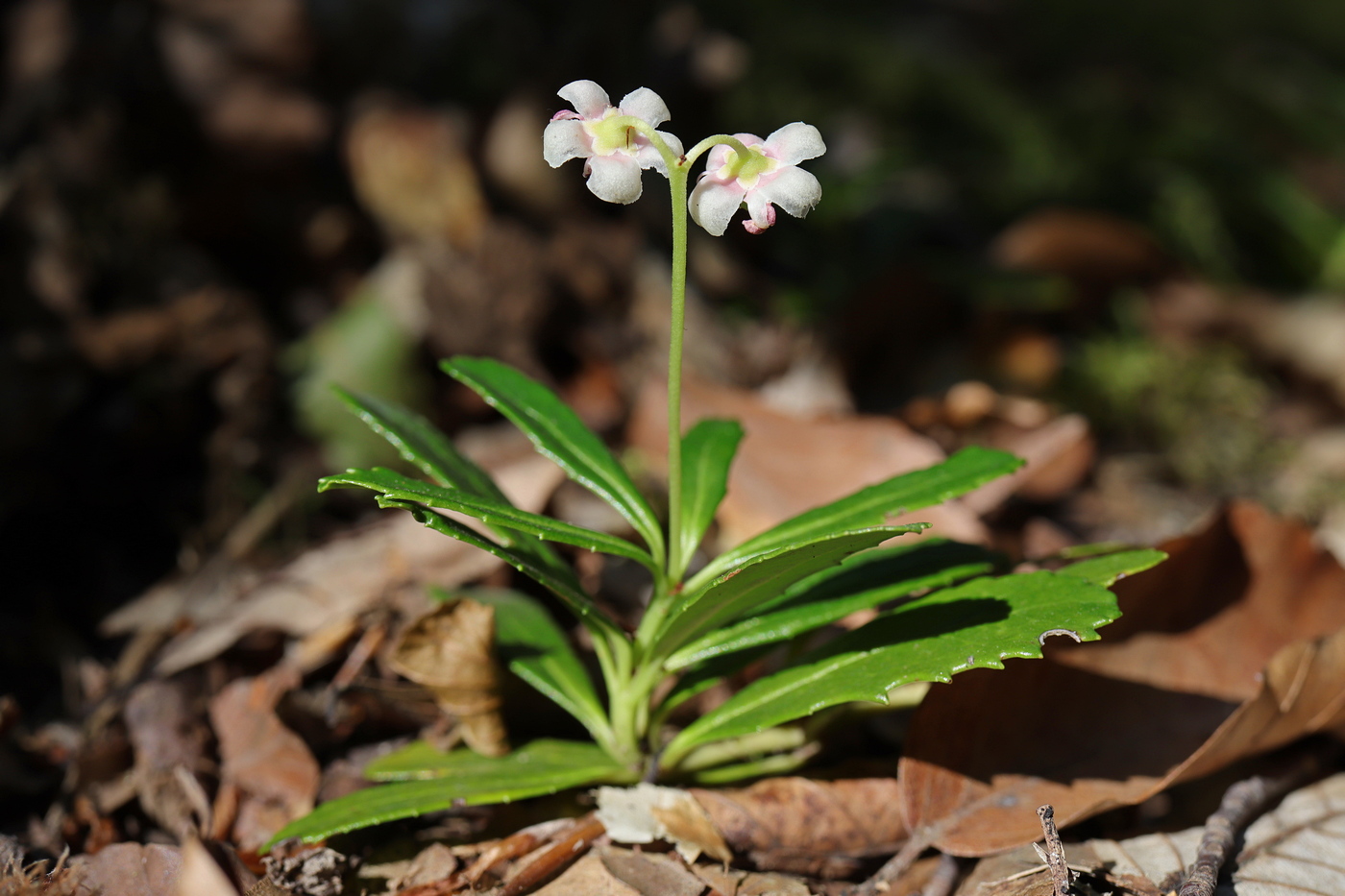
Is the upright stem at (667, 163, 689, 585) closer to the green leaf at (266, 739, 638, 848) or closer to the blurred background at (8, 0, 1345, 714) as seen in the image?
the green leaf at (266, 739, 638, 848)

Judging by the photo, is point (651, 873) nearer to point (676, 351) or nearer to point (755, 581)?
point (755, 581)

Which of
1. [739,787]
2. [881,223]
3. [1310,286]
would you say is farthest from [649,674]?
[1310,286]

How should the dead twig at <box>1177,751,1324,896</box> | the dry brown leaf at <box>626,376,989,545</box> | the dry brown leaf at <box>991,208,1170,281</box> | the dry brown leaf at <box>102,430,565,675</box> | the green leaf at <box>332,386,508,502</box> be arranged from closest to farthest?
1. the dead twig at <box>1177,751,1324,896</box>
2. the green leaf at <box>332,386,508,502</box>
3. the dry brown leaf at <box>102,430,565,675</box>
4. the dry brown leaf at <box>626,376,989,545</box>
5. the dry brown leaf at <box>991,208,1170,281</box>

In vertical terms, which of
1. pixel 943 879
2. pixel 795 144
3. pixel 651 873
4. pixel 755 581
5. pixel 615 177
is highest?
pixel 795 144

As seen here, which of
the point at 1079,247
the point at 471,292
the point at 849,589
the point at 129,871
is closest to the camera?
the point at 129,871

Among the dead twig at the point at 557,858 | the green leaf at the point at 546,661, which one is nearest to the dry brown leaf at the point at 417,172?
the green leaf at the point at 546,661

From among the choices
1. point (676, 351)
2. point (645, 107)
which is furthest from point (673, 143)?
point (676, 351)

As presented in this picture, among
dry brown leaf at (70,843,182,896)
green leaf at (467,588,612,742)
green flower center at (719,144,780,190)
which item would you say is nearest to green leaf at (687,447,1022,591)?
green leaf at (467,588,612,742)
